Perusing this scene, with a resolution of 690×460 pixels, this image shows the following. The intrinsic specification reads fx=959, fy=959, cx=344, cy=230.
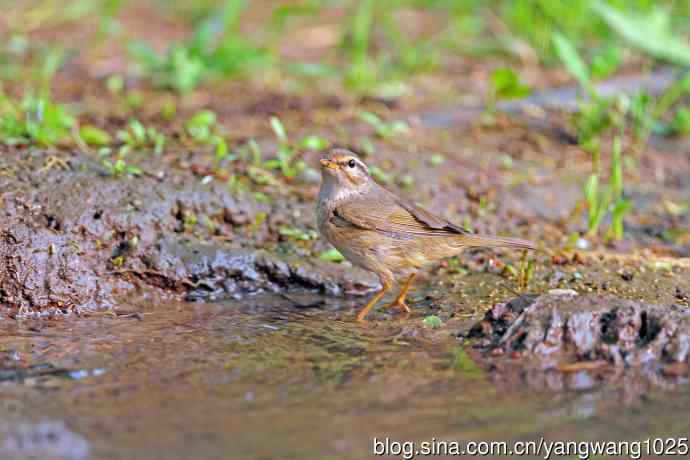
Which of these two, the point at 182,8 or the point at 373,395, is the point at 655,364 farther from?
the point at 182,8

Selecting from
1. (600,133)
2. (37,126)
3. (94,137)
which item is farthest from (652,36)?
(37,126)

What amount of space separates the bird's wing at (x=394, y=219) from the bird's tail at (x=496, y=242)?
57 millimetres

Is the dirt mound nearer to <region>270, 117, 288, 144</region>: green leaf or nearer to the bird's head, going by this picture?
the bird's head

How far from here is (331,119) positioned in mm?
8102

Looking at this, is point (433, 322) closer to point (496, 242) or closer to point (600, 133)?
point (496, 242)

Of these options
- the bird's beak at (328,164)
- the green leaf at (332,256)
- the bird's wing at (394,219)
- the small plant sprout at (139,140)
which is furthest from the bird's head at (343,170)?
the small plant sprout at (139,140)

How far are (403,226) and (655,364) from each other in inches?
72.9

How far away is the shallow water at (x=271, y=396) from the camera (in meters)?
3.51

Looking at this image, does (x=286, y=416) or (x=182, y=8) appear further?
(x=182, y=8)

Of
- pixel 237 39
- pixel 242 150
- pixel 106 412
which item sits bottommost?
pixel 106 412

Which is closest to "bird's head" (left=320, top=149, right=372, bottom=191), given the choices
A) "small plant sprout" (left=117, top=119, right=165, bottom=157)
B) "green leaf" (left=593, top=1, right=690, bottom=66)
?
"small plant sprout" (left=117, top=119, right=165, bottom=157)

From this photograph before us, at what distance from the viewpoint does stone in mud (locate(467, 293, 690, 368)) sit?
4438mm

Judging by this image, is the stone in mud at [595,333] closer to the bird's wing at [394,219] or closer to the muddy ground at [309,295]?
the muddy ground at [309,295]

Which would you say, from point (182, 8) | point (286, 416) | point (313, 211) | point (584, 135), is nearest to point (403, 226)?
point (313, 211)
